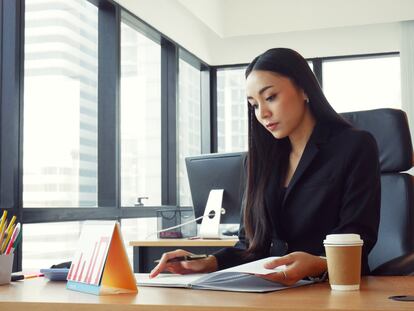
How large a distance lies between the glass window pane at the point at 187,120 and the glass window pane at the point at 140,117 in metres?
0.36

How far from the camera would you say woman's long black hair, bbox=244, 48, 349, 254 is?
5.76 feet

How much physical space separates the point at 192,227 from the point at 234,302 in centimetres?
240

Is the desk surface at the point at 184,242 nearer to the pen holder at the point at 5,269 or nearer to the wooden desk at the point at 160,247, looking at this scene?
the wooden desk at the point at 160,247

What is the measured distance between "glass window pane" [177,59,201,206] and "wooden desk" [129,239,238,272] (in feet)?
6.55

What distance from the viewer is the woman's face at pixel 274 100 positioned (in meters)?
1.73

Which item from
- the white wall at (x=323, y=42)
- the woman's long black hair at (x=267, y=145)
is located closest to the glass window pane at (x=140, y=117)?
the white wall at (x=323, y=42)

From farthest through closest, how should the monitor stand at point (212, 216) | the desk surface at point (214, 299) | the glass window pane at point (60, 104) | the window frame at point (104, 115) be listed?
the glass window pane at point (60, 104) < the monitor stand at point (212, 216) < the window frame at point (104, 115) < the desk surface at point (214, 299)

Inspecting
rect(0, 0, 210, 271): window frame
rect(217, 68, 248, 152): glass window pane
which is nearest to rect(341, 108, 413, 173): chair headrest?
rect(0, 0, 210, 271): window frame

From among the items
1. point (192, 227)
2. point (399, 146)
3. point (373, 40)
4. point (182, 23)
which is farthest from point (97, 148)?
point (373, 40)

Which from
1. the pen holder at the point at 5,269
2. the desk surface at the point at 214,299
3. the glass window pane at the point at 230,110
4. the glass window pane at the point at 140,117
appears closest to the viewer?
the desk surface at the point at 214,299

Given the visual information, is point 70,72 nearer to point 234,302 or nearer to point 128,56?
point 128,56

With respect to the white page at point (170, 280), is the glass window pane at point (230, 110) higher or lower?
higher

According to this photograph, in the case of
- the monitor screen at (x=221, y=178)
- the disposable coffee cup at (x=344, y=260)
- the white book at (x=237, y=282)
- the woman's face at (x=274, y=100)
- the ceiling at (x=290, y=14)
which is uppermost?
the ceiling at (x=290, y=14)

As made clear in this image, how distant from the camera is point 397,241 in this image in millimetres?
2205
